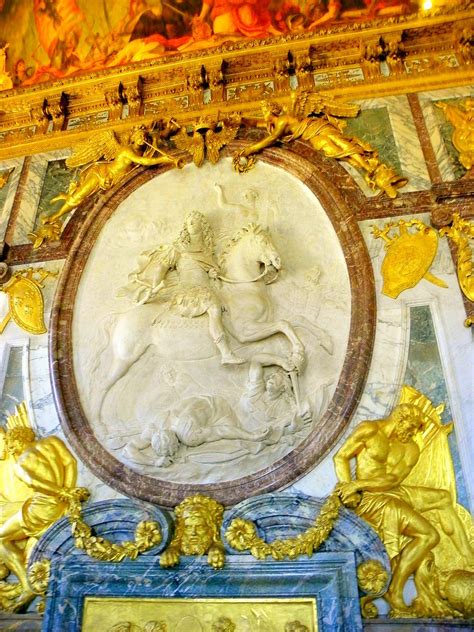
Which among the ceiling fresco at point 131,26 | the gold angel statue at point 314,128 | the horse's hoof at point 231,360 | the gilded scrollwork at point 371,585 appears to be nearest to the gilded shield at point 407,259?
the gold angel statue at point 314,128

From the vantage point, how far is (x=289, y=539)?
4.74 meters

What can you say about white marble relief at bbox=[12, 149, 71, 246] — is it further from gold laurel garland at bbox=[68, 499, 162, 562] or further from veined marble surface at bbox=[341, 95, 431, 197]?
veined marble surface at bbox=[341, 95, 431, 197]

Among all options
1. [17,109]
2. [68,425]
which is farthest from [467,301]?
[17,109]

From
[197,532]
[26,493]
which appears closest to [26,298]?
[26,493]

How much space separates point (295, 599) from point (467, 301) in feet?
11.5

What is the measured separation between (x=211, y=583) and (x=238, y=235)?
13.4 ft

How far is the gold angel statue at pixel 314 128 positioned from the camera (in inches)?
271

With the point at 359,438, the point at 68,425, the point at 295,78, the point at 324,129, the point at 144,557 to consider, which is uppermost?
the point at 295,78

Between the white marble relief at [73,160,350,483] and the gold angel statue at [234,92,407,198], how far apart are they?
1.34 feet

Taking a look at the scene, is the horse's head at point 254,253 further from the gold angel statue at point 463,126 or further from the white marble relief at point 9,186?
the white marble relief at point 9,186

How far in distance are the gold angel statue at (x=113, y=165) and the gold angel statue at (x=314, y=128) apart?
129 centimetres

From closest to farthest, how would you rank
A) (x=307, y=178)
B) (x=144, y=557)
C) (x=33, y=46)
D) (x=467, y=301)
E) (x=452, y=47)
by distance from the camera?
(x=144, y=557)
(x=467, y=301)
(x=307, y=178)
(x=452, y=47)
(x=33, y=46)

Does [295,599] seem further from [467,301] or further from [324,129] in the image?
[324,129]

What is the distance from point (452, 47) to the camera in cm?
771
